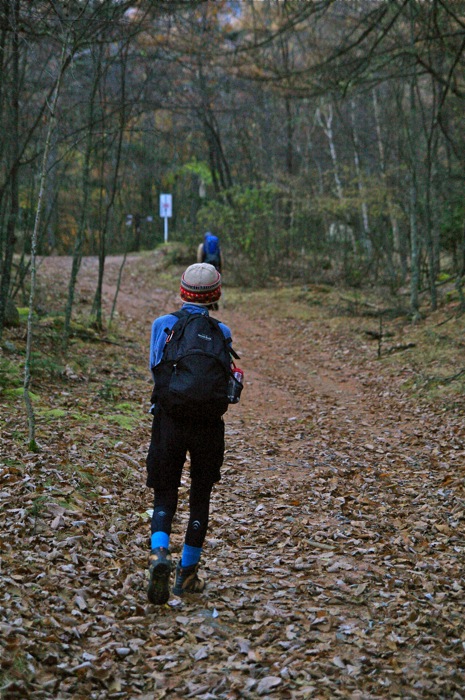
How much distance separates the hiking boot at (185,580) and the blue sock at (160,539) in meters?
0.38

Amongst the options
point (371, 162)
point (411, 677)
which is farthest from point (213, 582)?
point (371, 162)

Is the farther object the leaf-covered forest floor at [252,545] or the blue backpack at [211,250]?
the blue backpack at [211,250]

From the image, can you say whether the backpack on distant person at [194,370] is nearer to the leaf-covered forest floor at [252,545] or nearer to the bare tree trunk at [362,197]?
the leaf-covered forest floor at [252,545]

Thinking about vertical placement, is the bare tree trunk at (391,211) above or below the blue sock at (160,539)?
above

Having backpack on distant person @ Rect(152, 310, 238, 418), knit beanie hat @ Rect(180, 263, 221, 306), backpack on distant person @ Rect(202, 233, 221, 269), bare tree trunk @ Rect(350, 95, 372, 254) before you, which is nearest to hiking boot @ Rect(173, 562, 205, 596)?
backpack on distant person @ Rect(152, 310, 238, 418)

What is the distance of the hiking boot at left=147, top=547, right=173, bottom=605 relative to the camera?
4004 millimetres

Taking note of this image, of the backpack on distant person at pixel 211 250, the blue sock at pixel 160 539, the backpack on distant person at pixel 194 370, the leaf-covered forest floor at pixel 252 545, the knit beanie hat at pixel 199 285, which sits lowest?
the leaf-covered forest floor at pixel 252 545

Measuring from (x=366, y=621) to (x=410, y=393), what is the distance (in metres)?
6.89

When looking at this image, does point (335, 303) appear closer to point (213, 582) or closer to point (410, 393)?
point (410, 393)

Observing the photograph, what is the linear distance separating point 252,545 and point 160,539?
1.56 metres

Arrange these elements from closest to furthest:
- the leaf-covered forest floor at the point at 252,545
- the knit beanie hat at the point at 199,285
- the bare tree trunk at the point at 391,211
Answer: the leaf-covered forest floor at the point at 252,545, the knit beanie hat at the point at 199,285, the bare tree trunk at the point at 391,211

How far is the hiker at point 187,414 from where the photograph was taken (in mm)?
4043

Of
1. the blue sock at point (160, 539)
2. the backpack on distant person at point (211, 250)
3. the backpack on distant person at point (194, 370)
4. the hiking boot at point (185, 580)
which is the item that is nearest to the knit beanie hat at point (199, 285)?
the backpack on distant person at point (194, 370)

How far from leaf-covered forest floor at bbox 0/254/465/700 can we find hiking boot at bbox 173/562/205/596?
7 cm
